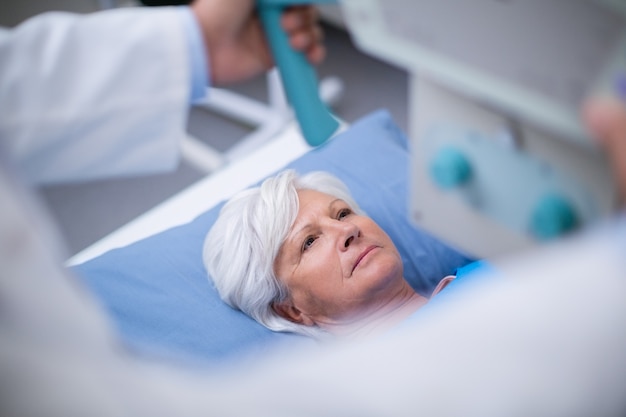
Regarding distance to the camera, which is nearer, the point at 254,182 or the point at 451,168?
the point at 451,168

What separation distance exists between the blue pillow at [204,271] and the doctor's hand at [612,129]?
0.81 m

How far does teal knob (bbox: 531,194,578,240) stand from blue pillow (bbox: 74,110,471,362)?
0.70 m

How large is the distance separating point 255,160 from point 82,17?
0.85m

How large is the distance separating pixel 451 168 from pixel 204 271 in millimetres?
803

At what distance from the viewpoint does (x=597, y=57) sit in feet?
1.53

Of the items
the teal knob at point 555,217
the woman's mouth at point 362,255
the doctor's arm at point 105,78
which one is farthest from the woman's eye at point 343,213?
the teal knob at point 555,217

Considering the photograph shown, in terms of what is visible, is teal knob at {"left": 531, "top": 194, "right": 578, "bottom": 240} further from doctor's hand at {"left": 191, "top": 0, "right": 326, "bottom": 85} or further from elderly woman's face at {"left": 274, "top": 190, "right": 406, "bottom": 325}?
elderly woman's face at {"left": 274, "top": 190, "right": 406, "bottom": 325}

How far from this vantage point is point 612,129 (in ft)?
1.43

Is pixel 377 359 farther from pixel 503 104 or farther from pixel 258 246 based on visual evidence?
pixel 258 246

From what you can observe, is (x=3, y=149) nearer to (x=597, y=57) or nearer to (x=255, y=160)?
(x=597, y=57)

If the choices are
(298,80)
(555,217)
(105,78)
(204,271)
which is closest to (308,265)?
(204,271)

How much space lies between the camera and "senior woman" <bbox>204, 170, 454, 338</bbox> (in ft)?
3.60

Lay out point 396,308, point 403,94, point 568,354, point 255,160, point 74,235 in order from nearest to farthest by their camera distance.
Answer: point 568,354
point 396,308
point 255,160
point 74,235
point 403,94

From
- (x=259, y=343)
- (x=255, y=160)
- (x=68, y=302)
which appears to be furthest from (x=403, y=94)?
(x=68, y=302)
